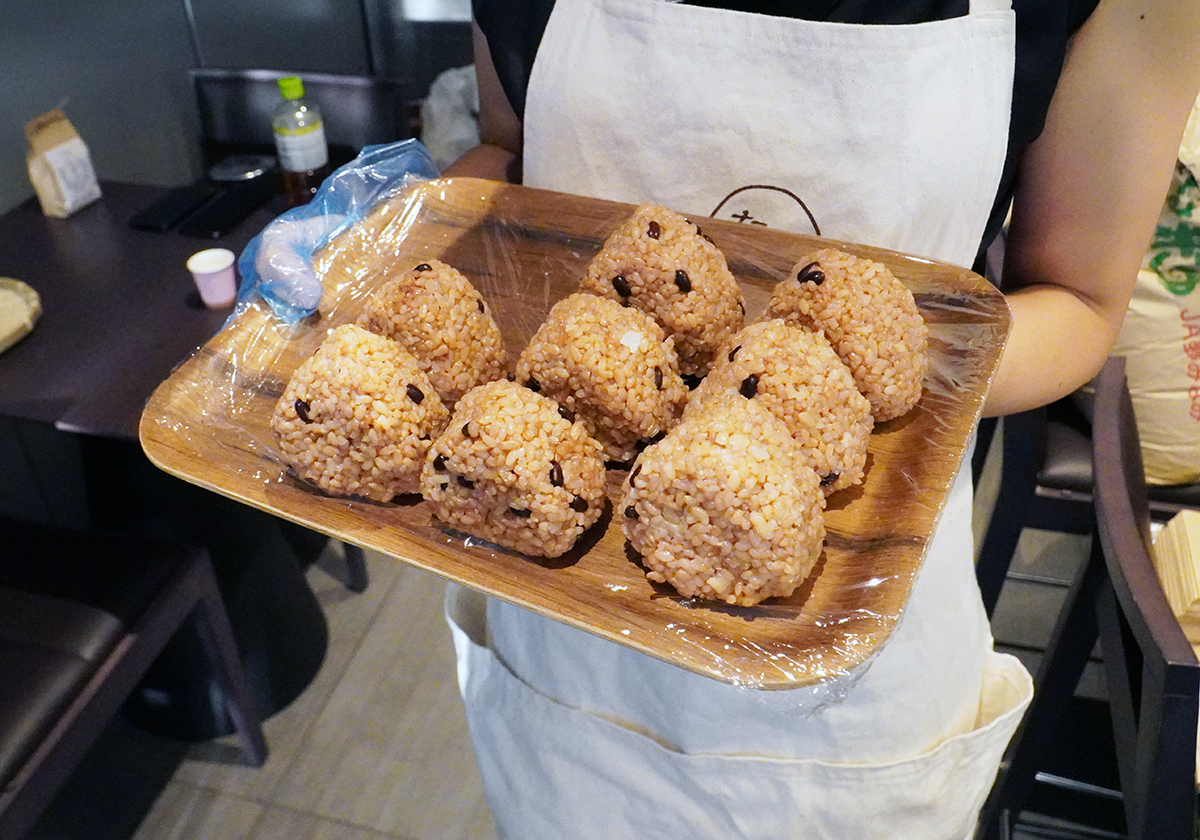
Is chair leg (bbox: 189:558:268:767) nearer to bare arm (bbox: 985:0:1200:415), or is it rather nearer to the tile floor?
the tile floor

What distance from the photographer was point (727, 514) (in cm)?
100

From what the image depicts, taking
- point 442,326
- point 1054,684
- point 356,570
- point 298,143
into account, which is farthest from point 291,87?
point 1054,684

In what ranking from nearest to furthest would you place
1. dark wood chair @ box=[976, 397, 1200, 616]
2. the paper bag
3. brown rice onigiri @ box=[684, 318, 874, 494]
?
brown rice onigiri @ box=[684, 318, 874, 494]
dark wood chair @ box=[976, 397, 1200, 616]
the paper bag

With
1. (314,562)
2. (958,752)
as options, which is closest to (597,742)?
(958,752)

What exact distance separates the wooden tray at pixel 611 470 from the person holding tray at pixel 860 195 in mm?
93

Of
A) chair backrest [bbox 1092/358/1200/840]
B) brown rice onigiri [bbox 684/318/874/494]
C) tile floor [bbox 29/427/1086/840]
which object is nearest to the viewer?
brown rice onigiri [bbox 684/318/874/494]

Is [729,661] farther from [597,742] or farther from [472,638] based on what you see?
[472,638]

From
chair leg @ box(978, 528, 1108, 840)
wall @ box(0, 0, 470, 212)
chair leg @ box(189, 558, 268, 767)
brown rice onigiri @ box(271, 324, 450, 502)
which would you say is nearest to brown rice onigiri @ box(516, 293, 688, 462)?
brown rice onigiri @ box(271, 324, 450, 502)

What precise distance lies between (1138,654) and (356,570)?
2.28 meters

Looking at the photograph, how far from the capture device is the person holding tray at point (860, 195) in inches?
49.1

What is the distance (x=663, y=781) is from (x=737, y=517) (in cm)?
66

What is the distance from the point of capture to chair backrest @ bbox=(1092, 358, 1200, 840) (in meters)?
1.31

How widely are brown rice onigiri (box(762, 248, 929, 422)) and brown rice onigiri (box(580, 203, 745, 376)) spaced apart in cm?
12

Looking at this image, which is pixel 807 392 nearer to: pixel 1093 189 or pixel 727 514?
pixel 727 514
